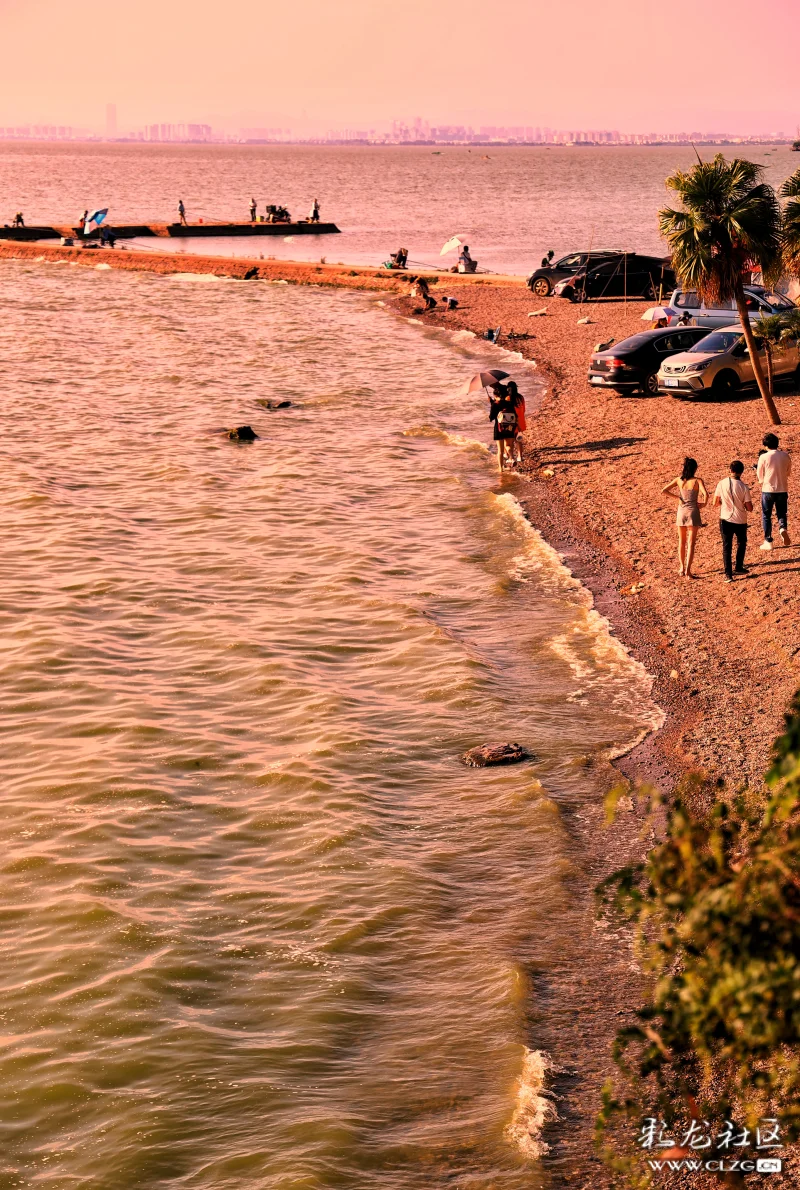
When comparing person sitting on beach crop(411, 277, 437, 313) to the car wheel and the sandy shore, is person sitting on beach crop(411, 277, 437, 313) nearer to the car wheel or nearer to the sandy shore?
the sandy shore

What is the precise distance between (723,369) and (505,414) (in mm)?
6119

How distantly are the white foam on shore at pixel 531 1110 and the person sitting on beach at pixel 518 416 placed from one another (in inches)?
670

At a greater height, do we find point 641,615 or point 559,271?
point 559,271

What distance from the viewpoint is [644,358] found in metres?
29.8

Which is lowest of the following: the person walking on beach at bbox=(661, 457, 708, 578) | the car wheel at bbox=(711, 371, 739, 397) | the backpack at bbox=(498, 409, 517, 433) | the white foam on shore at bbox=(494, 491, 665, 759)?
the white foam on shore at bbox=(494, 491, 665, 759)

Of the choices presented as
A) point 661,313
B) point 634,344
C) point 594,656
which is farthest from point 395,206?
point 594,656

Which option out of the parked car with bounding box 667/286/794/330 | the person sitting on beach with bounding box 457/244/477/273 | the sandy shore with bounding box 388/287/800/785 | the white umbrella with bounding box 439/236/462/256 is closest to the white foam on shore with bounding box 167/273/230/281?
the person sitting on beach with bounding box 457/244/477/273

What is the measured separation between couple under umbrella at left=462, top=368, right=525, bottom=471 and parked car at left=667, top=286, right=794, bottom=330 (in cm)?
606

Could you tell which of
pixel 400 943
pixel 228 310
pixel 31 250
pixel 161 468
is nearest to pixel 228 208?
pixel 31 250

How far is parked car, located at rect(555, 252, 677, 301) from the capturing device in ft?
147

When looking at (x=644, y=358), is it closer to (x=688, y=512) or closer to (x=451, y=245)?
(x=688, y=512)

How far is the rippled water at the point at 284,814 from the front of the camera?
874 cm

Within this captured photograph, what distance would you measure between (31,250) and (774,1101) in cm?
6707

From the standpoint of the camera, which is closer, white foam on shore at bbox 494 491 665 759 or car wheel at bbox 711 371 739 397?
white foam on shore at bbox 494 491 665 759
